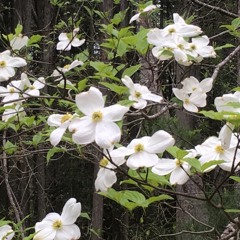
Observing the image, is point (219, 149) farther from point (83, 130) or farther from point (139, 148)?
point (83, 130)

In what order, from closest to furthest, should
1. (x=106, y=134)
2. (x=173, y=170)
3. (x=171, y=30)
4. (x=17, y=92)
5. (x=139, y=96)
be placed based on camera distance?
(x=106, y=134) < (x=173, y=170) < (x=139, y=96) < (x=171, y=30) < (x=17, y=92)

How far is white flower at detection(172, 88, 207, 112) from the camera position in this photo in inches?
40.7

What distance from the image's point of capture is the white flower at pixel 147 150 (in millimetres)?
703

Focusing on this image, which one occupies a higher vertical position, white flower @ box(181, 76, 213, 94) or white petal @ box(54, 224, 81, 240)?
white flower @ box(181, 76, 213, 94)

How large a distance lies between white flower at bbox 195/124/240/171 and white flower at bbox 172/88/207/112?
27cm

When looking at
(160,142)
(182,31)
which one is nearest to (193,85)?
(182,31)

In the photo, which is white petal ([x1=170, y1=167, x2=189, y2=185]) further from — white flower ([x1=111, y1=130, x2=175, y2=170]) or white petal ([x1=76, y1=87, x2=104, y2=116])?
white petal ([x1=76, y1=87, x2=104, y2=116])

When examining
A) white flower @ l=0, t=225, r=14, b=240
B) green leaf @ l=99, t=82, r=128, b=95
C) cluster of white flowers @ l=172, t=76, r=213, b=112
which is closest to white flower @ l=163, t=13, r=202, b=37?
cluster of white flowers @ l=172, t=76, r=213, b=112

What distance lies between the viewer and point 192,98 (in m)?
1.04

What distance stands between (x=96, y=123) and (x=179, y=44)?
42cm

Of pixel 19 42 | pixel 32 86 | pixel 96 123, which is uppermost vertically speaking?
pixel 96 123

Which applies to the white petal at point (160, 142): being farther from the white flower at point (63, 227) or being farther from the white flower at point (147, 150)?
the white flower at point (63, 227)

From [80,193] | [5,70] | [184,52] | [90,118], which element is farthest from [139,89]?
[80,193]

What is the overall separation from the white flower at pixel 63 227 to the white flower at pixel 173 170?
0.18 metres
